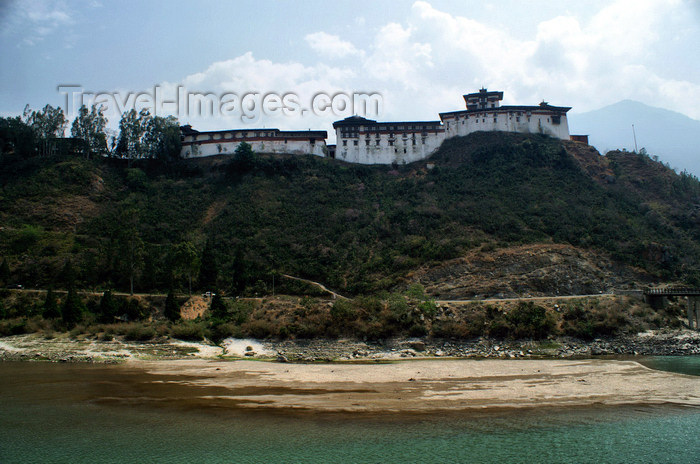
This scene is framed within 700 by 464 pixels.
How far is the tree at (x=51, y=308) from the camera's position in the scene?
1411 inches

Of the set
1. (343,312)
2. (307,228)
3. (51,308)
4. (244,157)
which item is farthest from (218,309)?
(244,157)

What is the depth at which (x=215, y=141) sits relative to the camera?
75125 mm

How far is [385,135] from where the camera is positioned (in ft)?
253

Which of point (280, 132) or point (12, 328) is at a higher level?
point (280, 132)

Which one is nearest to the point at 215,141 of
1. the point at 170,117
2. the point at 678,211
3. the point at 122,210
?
the point at 170,117

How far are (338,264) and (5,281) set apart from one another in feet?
105

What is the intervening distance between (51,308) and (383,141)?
178 feet

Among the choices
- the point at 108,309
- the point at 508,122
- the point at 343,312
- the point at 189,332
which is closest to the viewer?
the point at 189,332

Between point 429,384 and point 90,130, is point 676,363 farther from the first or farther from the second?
point 90,130

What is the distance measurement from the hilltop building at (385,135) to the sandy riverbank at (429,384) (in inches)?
2000

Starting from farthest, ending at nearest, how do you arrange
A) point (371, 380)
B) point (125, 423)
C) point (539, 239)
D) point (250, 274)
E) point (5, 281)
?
1. point (539, 239)
2. point (250, 274)
3. point (5, 281)
4. point (371, 380)
5. point (125, 423)

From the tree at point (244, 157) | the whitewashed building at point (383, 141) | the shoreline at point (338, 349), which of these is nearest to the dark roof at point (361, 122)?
the whitewashed building at point (383, 141)

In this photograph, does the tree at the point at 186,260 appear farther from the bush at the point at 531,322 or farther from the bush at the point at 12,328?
the bush at the point at 531,322

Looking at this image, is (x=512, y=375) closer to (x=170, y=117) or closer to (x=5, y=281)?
(x=5, y=281)
